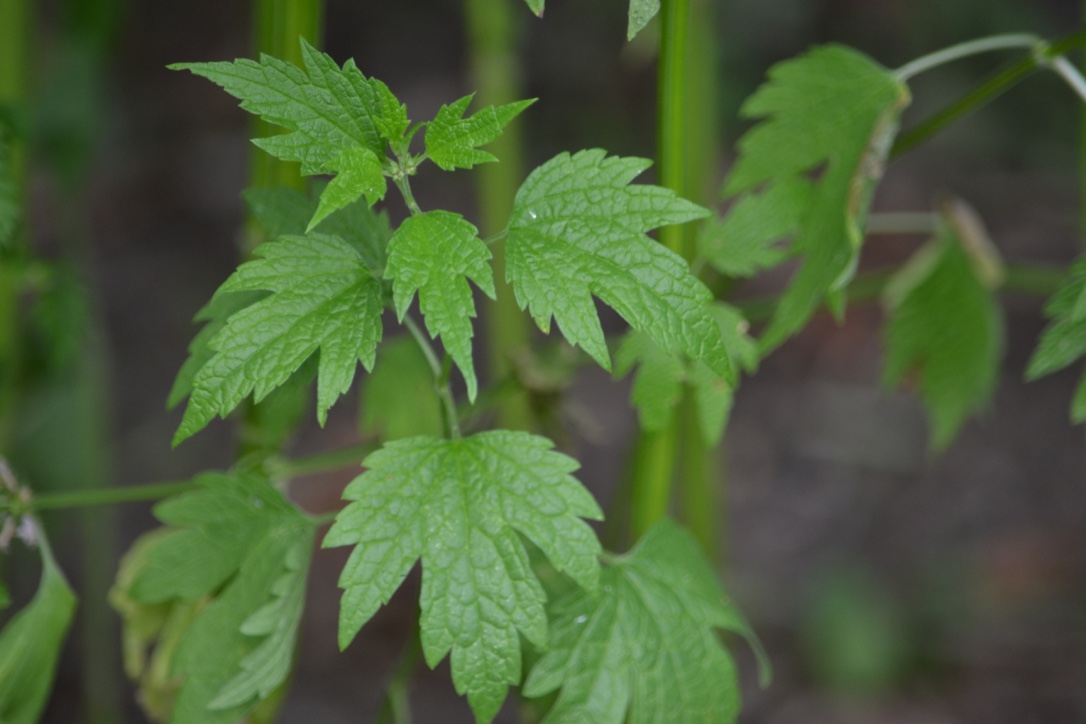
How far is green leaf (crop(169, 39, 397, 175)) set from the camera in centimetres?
59

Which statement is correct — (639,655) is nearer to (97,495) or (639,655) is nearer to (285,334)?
(285,334)

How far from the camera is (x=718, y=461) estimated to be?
4.79 ft

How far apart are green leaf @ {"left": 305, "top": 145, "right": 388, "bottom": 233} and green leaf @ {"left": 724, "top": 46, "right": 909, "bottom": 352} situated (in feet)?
1.15

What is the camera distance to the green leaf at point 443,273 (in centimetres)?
57

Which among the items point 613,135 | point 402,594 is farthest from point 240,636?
point 613,135

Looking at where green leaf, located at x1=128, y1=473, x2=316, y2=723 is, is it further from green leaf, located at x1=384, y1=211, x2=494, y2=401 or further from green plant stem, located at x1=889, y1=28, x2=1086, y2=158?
green plant stem, located at x1=889, y1=28, x2=1086, y2=158

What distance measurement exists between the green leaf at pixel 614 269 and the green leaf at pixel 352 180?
0.09 m

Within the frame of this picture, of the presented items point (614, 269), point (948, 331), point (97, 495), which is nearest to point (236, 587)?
point (97, 495)

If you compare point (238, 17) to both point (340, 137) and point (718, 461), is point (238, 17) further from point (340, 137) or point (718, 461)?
point (340, 137)

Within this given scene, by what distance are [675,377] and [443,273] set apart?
0.88ft

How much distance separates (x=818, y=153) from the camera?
84 centimetres

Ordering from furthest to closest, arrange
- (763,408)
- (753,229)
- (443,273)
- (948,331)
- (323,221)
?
(763,408), (948,331), (753,229), (323,221), (443,273)

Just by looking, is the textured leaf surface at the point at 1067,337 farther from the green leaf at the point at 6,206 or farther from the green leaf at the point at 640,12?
the green leaf at the point at 6,206

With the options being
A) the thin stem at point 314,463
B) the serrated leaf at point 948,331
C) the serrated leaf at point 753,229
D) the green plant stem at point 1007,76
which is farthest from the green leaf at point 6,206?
the serrated leaf at point 948,331
